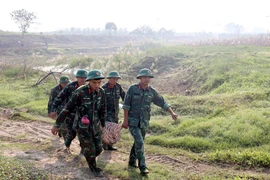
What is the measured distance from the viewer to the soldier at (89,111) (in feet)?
15.3

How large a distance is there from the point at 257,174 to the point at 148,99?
226 cm

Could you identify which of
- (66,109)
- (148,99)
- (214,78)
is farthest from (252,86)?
(66,109)

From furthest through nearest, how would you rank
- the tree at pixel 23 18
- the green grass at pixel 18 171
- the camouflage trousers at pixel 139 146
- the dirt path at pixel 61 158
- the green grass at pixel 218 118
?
the tree at pixel 23 18, the green grass at pixel 218 118, the dirt path at pixel 61 158, the camouflage trousers at pixel 139 146, the green grass at pixel 18 171

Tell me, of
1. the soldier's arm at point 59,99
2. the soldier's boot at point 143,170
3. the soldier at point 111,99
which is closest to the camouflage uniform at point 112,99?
the soldier at point 111,99

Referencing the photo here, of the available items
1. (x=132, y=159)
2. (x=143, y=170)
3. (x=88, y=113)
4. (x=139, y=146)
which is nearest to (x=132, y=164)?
(x=132, y=159)

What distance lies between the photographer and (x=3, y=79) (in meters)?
15.6

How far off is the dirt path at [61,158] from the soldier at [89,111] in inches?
24.5

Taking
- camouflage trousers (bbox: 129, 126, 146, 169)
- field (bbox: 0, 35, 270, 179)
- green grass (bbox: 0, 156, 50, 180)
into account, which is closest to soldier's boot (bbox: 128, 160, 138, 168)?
→ field (bbox: 0, 35, 270, 179)

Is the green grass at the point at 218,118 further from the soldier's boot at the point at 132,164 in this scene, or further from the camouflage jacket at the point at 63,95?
the camouflage jacket at the point at 63,95

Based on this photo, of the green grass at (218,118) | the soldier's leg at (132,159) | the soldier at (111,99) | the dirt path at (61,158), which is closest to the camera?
the dirt path at (61,158)

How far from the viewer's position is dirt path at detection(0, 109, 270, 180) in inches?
202

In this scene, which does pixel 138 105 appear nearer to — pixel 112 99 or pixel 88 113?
pixel 88 113

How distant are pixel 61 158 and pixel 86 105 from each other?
5.86 ft

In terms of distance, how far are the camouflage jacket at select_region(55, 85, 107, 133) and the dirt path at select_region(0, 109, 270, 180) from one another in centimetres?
94
